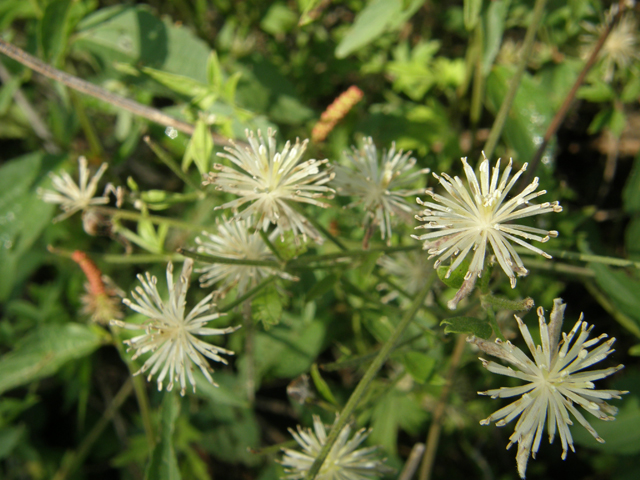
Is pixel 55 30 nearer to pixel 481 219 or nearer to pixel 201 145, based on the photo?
pixel 201 145

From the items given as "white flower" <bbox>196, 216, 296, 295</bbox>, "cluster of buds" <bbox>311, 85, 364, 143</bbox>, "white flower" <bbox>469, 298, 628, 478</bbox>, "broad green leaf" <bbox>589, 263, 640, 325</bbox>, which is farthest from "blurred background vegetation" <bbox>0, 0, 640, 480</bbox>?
"white flower" <bbox>469, 298, 628, 478</bbox>

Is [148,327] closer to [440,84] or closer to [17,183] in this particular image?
[17,183]

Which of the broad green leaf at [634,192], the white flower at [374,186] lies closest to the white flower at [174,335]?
the white flower at [374,186]

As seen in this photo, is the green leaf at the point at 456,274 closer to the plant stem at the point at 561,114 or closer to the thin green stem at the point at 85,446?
the plant stem at the point at 561,114

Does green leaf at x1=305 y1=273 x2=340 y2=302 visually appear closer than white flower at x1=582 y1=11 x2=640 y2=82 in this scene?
Yes

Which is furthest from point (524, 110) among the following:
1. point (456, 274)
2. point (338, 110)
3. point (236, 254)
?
point (236, 254)

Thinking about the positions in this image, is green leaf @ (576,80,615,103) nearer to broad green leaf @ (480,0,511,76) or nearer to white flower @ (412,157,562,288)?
broad green leaf @ (480,0,511,76)

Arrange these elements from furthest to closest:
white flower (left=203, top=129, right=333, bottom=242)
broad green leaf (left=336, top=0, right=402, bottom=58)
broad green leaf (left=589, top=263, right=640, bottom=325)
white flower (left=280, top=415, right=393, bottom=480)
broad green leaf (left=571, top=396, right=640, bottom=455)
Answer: broad green leaf (left=336, top=0, right=402, bottom=58)
broad green leaf (left=571, top=396, right=640, bottom=455)
broad green leaf (left=589, top=263, right=640, bottom=325)
white flower (left=280, top=415, right=393, bottom=480)
white flower (left=203, top=129, right=333, bottom=242)
